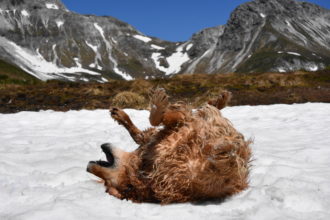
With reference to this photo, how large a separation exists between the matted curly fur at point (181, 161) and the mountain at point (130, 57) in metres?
121

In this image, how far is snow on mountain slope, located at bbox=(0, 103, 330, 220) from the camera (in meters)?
2.12

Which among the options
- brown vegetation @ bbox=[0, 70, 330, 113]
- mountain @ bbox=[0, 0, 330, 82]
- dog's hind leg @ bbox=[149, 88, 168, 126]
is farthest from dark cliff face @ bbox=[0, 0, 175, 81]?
dog's hind leg @ bbox=[149, 88, 168, 126]

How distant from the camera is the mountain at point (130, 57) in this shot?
135 meters

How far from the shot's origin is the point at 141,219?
205 cm

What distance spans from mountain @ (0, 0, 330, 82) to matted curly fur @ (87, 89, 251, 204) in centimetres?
12054

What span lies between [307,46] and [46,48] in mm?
133725

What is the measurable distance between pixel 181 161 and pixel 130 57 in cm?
19971

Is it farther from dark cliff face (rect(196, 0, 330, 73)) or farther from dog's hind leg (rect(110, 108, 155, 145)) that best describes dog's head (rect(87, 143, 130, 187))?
dark cliff face (rect(196, 0, 330, 73))

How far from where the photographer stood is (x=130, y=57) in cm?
19750

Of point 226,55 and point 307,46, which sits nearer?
point 307,46

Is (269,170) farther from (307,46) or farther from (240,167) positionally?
(307,46)

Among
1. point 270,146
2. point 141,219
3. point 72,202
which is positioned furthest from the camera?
point 270,146

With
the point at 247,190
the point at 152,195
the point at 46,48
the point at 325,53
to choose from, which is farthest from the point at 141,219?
the point at 46,48

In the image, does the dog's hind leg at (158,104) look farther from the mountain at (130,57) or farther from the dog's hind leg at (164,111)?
the mountain at (130,57)
